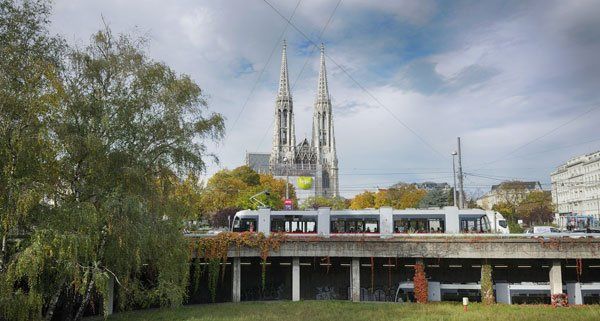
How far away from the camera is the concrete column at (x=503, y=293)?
31.8 metres

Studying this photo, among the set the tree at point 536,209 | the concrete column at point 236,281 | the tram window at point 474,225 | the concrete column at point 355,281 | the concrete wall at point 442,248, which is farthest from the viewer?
the tree at point 536,209

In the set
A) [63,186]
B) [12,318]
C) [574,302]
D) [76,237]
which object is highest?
[63,186]

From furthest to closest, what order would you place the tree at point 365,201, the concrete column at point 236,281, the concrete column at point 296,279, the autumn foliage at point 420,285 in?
1. the tree at point 365,201
2. the concrete column at point 236,281
3. the concrete column at point 296,279
4. the autumn foliage at point 420,285

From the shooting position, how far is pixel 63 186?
1980cm

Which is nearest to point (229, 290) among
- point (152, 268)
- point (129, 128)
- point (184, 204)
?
point (152, 268)

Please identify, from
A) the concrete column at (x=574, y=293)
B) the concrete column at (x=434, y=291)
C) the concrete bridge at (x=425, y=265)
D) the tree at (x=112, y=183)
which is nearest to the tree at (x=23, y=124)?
the tree at (x=112, y=183)

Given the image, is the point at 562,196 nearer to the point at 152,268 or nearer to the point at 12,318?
the point at 152,268

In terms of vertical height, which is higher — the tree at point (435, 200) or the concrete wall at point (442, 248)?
the tree at point (435, 200)

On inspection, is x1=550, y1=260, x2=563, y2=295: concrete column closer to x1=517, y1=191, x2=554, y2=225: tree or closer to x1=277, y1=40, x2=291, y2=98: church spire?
x1=517, y1=191, x2=554, y2=225: tree

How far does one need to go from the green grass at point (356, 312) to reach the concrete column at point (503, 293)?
3.02m

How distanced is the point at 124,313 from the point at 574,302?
92.4 feet

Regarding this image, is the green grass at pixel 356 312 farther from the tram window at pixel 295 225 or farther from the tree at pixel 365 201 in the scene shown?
the tree at pixel 365 201

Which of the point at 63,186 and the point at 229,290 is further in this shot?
the point at 229,290

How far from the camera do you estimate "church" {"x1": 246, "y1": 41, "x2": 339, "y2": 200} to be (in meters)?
140
